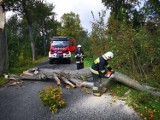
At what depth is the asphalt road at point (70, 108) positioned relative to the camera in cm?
1049

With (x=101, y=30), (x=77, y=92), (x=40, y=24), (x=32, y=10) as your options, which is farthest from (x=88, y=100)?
(x=40, y=24)

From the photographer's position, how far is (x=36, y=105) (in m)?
11.7

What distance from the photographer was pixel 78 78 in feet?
51.1

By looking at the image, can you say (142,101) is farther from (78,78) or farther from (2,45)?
(2,45)

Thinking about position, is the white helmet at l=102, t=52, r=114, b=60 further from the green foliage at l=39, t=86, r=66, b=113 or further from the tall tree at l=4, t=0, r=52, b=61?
the tall tree at l=4, t=0, r=52, b=61

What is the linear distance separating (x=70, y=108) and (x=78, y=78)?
432 cm

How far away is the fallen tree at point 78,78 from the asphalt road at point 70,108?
0.93 meters

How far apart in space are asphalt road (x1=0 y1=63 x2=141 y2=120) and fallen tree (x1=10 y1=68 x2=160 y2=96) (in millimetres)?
925

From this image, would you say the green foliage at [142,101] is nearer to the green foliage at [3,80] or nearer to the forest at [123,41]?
the forest at [123,41]

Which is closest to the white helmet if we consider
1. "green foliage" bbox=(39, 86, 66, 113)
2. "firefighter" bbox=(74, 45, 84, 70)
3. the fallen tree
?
the fallen tree

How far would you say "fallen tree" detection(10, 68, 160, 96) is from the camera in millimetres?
12864

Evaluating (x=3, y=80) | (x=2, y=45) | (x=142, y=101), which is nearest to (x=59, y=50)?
(x=2, y=45)

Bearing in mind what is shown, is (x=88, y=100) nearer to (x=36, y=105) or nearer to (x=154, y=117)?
(x=36, y=105)

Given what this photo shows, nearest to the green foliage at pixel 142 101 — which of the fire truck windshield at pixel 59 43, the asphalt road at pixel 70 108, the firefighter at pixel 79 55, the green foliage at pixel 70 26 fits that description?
the asphalt road at pixel 70 108
